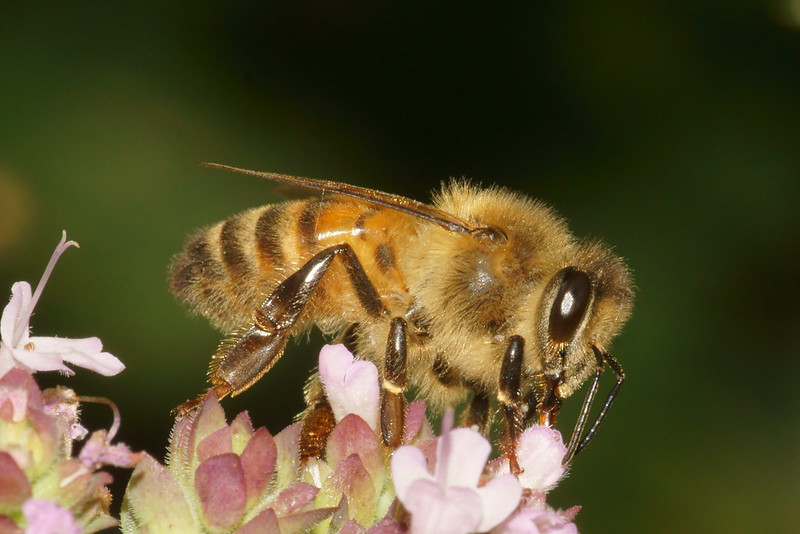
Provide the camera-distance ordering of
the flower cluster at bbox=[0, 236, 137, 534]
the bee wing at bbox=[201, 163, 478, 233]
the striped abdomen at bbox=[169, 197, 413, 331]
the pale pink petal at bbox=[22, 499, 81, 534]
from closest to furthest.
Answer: the pale pink petal at bbox=[22, 499, 81, 534], the flower cluster at bbox=[0, 236, 137, 534], the bee wing at bbox=[201, 163, 478, 233], the striped abdomen at bbox=[169, 197, 413, 331]

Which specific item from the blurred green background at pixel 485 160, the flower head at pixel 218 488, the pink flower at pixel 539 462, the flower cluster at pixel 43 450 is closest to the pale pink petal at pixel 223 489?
the flower head at pixel 218 488

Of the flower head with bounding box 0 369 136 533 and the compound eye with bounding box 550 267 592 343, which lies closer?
the flower head with bounding box 0 369 136 533

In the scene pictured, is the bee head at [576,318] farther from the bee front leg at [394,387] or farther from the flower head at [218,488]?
the flower head at [218,488]

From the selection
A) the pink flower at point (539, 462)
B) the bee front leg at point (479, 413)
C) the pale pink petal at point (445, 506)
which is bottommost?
the bee front leg at point (479, 413)

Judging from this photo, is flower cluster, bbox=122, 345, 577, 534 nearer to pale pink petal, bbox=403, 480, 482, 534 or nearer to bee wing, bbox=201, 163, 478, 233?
pale pink petal, bbox=403, 480, 482, 534

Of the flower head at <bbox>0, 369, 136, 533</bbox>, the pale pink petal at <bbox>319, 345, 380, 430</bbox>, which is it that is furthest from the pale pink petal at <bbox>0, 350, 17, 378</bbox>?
the pale pink petal at <bbox>319, 345, 380, 430</bbox>

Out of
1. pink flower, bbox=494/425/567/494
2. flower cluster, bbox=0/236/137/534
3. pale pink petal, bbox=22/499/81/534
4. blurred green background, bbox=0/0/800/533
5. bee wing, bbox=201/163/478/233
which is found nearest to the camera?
pale pink petal, bbox=22/499/81/534

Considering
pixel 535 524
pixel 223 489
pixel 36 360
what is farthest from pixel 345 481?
pixel 36 360

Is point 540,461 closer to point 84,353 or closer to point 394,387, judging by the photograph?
point 394,387

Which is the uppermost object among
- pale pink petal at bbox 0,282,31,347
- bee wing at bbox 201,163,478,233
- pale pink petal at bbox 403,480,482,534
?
bee wing at bbox 201,163,478,233

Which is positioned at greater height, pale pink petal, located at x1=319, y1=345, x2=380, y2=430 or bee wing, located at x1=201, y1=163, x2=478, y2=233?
bee wing, located at x1=201, y1=163, x2=478, y2=233
